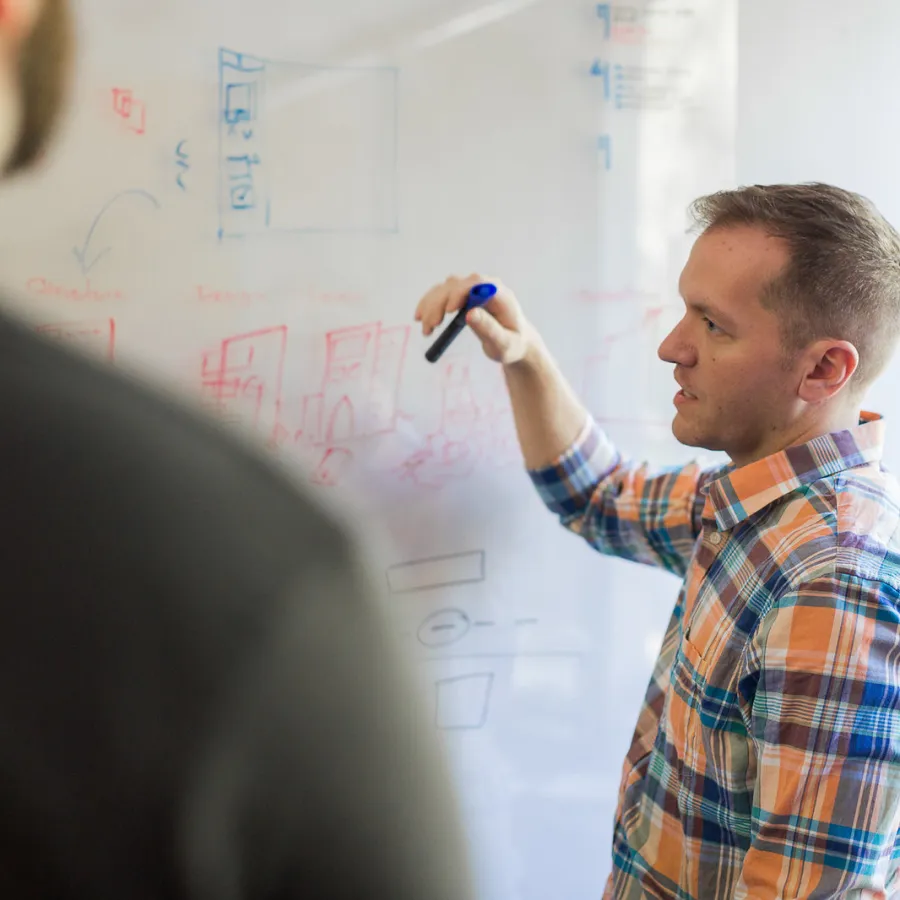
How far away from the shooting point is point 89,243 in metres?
0.91

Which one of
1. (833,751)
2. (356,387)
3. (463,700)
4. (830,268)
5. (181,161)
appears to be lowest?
(463,700)

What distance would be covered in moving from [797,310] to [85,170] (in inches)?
27.5

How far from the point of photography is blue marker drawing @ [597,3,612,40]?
3.29 feet

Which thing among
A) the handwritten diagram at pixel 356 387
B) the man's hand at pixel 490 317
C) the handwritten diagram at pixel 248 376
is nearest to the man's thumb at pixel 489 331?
the man's hand at pixel 490 317

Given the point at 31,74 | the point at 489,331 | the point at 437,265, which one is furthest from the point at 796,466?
the point at 31,74

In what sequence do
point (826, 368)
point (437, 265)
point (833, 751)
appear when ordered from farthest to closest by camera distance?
point (437, 265) < point (826, 368) < point (833, 751)

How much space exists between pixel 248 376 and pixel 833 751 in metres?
0.66

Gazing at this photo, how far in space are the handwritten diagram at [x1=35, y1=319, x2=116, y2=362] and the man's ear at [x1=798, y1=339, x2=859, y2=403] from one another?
676 mm

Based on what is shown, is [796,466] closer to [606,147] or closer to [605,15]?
[606,147]

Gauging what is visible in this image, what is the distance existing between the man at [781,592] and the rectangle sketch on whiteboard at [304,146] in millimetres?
354

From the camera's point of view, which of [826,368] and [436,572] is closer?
[826,368]

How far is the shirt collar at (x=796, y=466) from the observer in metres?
0.74

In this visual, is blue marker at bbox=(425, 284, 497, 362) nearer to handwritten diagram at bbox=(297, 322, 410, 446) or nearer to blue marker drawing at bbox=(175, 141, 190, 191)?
handwritten diagram at bbox=(297, 322, 410, 446)

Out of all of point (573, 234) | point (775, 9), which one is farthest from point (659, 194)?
point (775, 9)
